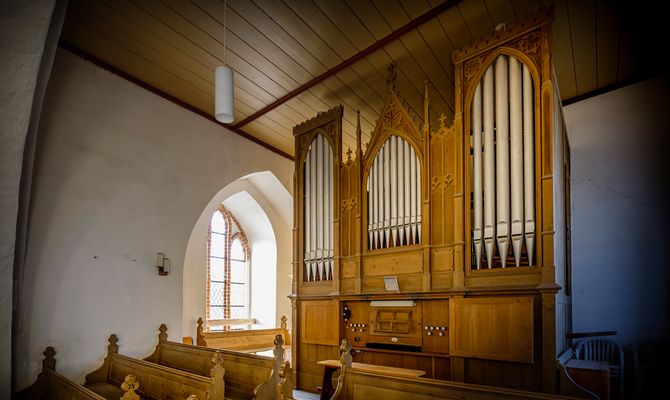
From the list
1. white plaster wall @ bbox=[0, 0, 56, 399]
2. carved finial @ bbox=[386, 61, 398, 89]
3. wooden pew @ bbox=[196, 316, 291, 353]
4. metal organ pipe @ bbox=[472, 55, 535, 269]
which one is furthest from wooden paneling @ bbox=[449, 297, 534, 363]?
wooden pew @ bbox=[196, 316, 291, 353]

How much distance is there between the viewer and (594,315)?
6184 mm

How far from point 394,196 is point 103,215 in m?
3.68

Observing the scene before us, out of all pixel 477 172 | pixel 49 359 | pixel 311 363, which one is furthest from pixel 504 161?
pixel 49 359

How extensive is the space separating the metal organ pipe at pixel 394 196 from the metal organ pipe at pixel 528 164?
1.30 metres

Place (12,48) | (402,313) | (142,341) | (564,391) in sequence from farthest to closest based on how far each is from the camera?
(142,341) → (402,313) → (564,391) → (12,48)

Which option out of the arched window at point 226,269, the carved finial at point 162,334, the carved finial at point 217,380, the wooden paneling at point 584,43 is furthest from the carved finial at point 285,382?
the arched window at point 226,269

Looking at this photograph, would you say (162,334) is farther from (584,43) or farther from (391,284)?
(584,43)

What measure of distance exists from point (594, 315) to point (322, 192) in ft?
13.6

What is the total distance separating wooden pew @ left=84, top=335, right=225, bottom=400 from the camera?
363 cm

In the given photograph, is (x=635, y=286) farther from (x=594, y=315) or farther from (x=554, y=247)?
(x=554, y=247)

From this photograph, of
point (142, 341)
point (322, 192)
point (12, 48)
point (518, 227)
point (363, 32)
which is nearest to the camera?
point (12, 48)

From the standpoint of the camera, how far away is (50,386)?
4.37 m

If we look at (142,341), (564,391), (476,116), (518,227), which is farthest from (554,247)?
(142,341)

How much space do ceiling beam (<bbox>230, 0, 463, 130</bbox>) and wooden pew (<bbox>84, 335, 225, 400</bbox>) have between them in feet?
12.0
